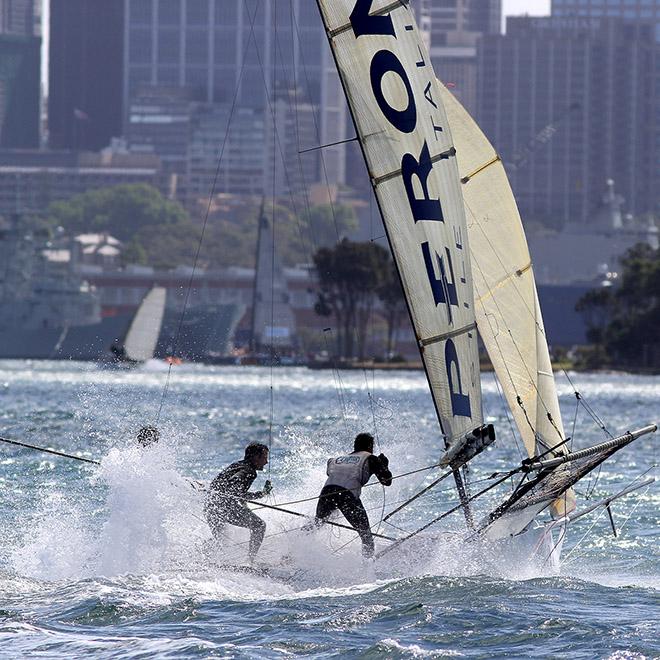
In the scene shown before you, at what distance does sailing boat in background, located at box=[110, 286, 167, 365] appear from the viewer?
124000 millimetres

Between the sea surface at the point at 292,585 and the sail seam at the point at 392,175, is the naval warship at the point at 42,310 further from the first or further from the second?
the sail seam at the point at 392,175

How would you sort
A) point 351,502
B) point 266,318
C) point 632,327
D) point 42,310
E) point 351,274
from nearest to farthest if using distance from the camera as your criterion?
point 351,502 → point 632,327 → point 351,274 → point 266,318 → point 42,310

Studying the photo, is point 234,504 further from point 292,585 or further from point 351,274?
point 351,274

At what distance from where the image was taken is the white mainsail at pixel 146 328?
413 feet

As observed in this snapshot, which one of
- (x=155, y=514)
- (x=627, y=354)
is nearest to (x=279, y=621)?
(x=155, y=514)

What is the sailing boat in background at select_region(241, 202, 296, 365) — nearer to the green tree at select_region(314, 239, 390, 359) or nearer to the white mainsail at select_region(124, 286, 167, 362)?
the green tree at select_region(314, 239, 390, 359)

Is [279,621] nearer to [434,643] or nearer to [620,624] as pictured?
[434,643]

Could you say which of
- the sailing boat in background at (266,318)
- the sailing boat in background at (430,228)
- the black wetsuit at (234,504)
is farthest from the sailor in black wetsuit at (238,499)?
the sailing boat in background at (266,318)

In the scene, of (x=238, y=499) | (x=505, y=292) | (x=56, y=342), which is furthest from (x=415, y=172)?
(x=56, y=342)

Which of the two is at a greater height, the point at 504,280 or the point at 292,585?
the point at 504,280

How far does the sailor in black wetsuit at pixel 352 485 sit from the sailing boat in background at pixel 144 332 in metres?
105

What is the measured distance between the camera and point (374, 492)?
795 inches

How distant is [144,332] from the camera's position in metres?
130

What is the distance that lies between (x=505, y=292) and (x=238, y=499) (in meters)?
3.82
